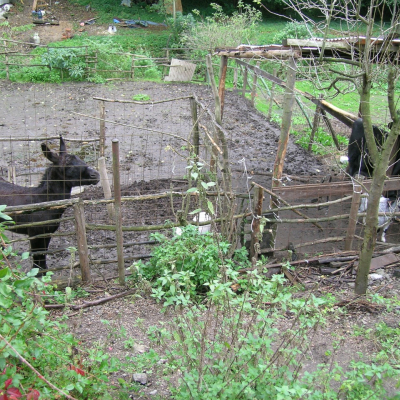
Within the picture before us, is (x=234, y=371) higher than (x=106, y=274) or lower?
higher

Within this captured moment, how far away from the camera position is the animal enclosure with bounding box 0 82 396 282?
18.7 ft

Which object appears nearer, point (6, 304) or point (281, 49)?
point (6, 304)

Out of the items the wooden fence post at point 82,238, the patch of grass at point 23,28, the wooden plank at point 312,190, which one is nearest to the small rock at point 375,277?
the wooden plank at point 312,190

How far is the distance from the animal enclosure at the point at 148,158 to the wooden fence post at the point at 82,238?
4.6 inches

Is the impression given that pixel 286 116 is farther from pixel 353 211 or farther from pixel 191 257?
pixel 191 257

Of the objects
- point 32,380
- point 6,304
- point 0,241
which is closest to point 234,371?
point 32,380

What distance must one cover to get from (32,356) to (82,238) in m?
2.41

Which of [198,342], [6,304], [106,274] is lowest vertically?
[106,274]

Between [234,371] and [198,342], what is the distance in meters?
0.35

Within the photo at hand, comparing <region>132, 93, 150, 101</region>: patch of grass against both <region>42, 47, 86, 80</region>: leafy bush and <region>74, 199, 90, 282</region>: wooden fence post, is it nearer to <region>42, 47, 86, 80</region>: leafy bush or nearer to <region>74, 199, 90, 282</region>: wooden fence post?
<region>42, 47, 86, 80</region>: leafy bush

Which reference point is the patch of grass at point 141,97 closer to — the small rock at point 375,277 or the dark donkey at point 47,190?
the dark donkey at point 47,190

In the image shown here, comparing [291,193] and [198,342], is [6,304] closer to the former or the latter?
[198,342]

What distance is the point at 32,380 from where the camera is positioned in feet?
8.09

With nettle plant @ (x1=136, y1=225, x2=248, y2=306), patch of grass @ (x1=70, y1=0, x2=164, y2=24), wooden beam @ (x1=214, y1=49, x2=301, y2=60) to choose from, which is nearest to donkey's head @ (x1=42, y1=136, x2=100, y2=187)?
nettle plant @ (x1=136, y1=225, x2=248, y2=306)
